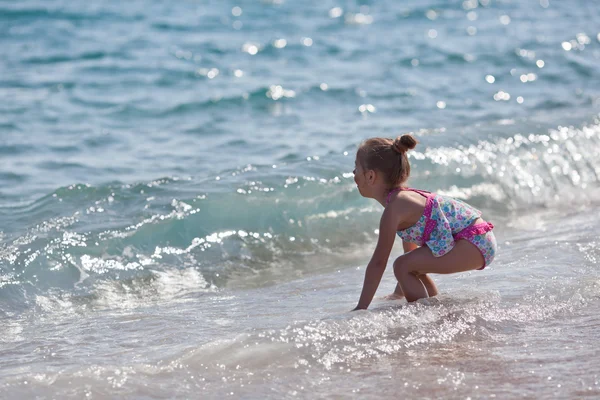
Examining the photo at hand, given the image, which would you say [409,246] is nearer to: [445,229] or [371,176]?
[445,229]

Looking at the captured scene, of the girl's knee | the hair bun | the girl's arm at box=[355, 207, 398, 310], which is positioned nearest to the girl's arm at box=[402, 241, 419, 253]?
the girl's knee

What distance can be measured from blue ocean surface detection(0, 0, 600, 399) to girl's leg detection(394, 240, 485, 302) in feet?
0.42

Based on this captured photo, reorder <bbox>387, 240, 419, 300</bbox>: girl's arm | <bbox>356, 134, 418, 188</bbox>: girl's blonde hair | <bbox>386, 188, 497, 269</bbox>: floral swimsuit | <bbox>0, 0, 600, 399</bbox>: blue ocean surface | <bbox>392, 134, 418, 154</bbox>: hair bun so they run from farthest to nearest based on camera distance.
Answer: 1. <bbox>387, 240, 419, 300</bbox>: girl's arm
2. <bbox>386, 188, 497, 269</bbox>: floral swimsuit
3. <bbox>356, 134, 418, 188</bbox>: girl's blonde hair
4. <bbox>392, 134, 418, 154</bbox>: hair bun
5. <bbox>0, 0, 600, 399</bbox>: blue ocean surface

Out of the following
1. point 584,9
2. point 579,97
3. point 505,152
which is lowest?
point 505,152

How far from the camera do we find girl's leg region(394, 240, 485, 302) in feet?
13.5

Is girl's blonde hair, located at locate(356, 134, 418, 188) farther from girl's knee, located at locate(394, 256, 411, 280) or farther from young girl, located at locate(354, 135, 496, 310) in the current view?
girl's knee, located at locate(394, 256, 411, 280)

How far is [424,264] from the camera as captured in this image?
13.5 feet

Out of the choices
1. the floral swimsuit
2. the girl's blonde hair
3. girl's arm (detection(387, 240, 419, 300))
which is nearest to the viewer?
the girl's blonde hair

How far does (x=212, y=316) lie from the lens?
4391mm

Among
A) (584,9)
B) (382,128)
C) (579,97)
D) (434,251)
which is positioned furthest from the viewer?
(584,9)

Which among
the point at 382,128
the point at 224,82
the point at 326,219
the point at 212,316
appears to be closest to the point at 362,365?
the point at 212,316

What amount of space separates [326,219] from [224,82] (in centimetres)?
549

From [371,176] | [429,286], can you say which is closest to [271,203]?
[429,286]

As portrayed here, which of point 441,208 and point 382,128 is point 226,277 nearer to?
point 441,208
